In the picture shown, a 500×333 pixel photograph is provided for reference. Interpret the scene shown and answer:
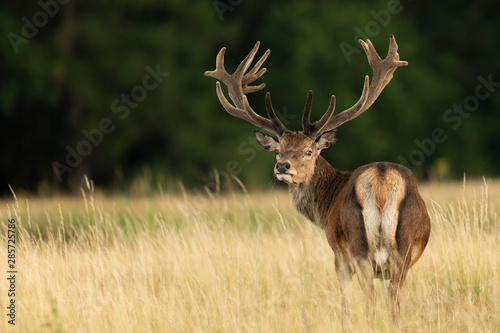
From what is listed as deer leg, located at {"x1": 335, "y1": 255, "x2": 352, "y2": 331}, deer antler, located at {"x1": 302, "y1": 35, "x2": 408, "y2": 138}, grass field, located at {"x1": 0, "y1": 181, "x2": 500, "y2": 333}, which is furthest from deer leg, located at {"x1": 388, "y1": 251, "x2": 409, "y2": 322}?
deer antler, located at {"x1": 302, "y1": 35, "x2": 408, "y2": 138}

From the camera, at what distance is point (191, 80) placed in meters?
20.2

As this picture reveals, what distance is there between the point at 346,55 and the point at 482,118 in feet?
19.8

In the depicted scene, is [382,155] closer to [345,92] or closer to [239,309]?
[345,92]

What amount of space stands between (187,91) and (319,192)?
45.5ft

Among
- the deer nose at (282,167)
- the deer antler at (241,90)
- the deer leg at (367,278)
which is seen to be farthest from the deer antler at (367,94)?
the deer leg at (367,278)

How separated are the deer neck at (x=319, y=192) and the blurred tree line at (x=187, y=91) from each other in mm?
10586

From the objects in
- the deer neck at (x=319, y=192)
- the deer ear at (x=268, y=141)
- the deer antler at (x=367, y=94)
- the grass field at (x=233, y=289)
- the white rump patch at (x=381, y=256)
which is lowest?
the grass field at (x=233, y=289)

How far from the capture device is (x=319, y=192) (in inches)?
267

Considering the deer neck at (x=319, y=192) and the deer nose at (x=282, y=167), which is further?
the deer neck at (x=319, y=192)

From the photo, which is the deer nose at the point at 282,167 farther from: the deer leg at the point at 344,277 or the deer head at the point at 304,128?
the deer leg at the point at 344,277

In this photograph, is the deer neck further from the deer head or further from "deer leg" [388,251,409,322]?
"deer leg" [388,251,409,322]

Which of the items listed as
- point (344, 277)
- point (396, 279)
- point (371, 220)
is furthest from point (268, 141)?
point (396, 279)

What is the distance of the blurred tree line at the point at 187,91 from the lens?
19031 millimetres

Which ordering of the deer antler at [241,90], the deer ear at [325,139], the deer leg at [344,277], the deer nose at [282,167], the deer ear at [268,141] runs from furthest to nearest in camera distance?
1. the deer antler at [241,90]
2. the deer ear at [268,141]
3. the deer ear at [325,139]
4. the deer nose at [282,167]
5. the deer leg at [344,277]
